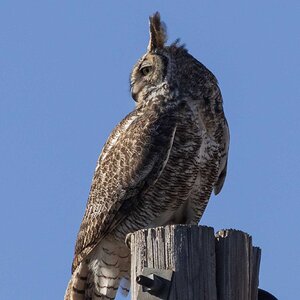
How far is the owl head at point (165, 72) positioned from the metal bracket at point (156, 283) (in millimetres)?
3345

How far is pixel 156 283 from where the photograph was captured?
3.91 meters

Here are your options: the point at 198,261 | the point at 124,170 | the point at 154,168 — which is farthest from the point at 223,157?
the point at 198,261

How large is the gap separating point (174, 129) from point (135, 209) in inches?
25.4

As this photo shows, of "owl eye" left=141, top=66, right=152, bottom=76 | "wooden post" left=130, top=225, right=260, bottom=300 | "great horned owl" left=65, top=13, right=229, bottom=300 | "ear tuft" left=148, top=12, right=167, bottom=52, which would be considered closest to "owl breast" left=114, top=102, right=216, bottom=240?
A: "great horned owl" left=65, top=13, right=229, bottom=300

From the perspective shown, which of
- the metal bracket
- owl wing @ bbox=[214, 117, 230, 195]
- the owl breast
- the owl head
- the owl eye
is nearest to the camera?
the metal bracket

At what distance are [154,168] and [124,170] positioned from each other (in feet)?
0.99

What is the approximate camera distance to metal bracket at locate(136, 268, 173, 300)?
3916mm

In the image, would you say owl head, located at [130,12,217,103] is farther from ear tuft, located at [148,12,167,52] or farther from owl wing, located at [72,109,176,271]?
owl wing, located at [72,109,176,271]

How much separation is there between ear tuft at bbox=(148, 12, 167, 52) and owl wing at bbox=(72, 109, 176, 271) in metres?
0.70

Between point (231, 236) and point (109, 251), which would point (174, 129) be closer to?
point (109, 251)

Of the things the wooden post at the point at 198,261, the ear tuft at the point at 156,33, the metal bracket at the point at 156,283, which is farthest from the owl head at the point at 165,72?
the metal bracket at the point at 156,283

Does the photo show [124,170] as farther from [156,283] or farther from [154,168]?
[156,283]

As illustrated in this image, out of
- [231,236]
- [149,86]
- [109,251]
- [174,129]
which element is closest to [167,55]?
[149,86]

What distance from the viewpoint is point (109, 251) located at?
732 cm
